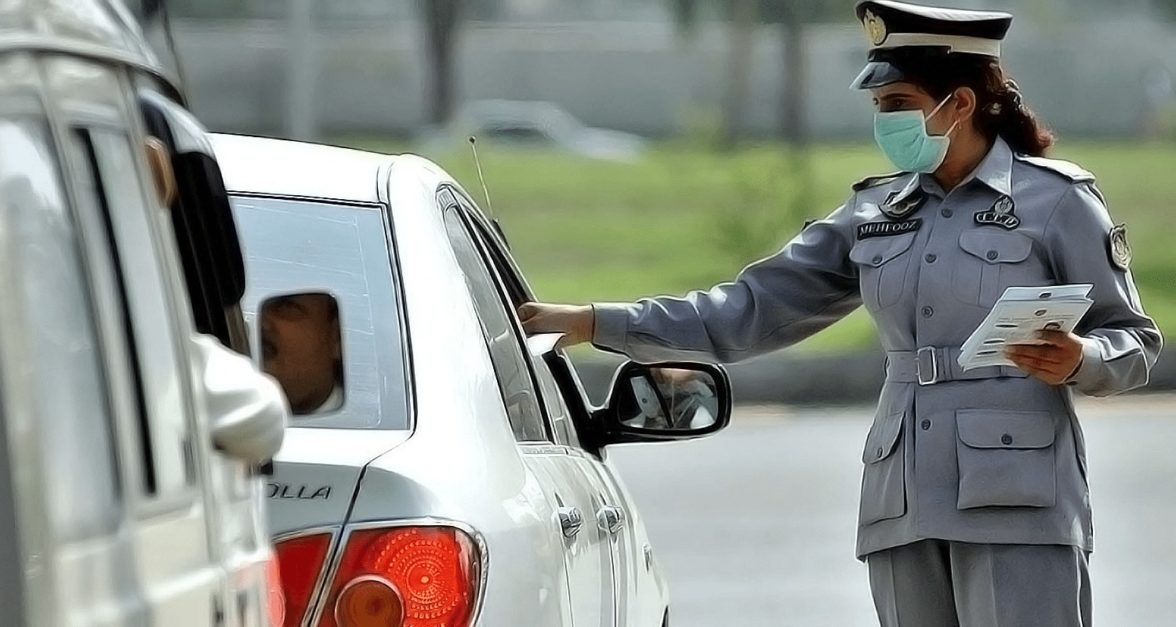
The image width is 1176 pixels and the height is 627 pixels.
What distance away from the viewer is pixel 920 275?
14.0 ft

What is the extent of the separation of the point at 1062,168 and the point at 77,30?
102 inches

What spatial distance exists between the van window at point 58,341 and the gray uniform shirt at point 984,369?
2371 millimetres

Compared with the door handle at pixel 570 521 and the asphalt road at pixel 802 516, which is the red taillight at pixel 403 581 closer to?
the door handle at pixel 570 521

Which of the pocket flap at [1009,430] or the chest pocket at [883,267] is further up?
the chest pocket at [883,267]

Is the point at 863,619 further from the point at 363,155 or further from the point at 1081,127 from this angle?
the point at 1081,127

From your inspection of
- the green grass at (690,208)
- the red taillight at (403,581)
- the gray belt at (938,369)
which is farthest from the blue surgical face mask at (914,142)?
the green grass at (690,208)

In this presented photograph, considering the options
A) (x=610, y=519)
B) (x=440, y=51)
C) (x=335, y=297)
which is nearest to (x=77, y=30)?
(x=335, y=297)

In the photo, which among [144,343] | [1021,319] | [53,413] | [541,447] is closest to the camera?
[53,413]

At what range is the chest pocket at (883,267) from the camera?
14.2 ft

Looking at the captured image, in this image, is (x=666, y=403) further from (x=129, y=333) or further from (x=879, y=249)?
(x=129, y=333)

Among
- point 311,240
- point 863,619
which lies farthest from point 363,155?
point 863,619

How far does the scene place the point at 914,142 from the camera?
14.1 feet

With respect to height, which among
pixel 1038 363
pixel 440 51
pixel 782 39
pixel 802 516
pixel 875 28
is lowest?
pixel 802 516

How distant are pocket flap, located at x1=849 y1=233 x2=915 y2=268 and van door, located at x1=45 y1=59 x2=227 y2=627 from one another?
218 cm
